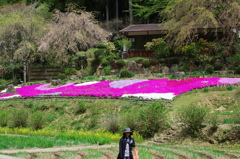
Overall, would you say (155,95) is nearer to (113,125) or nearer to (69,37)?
(113,125)

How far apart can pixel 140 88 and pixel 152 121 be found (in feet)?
28.9

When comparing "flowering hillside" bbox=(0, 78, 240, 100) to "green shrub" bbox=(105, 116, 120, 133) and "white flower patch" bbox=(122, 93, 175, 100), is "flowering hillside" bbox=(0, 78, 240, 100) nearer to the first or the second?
"white flower patch" bbox=(122, 93, 175, 100)

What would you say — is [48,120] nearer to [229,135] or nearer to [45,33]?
[229,135]

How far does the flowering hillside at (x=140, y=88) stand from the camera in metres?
22.2

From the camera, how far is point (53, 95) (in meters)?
26.6

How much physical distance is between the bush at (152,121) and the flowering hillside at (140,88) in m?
4.62

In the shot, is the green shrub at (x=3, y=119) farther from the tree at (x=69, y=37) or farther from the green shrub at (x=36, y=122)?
the tree at (x=69, y=37)

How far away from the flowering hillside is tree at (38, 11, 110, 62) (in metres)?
11.7

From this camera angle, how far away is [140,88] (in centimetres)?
2459

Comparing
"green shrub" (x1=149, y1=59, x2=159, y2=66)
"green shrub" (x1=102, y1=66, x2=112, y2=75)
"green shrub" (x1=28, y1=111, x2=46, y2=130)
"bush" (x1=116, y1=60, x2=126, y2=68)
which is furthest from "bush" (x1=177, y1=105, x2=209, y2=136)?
"green shrub" (x1=102, y1=66, x2=112, y2=75)

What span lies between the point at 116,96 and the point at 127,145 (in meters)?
14.4

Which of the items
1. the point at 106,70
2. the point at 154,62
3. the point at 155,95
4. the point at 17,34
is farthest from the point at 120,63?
the point at 17,34

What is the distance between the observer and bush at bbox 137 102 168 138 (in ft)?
51.8

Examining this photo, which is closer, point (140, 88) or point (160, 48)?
point (140, 88)
